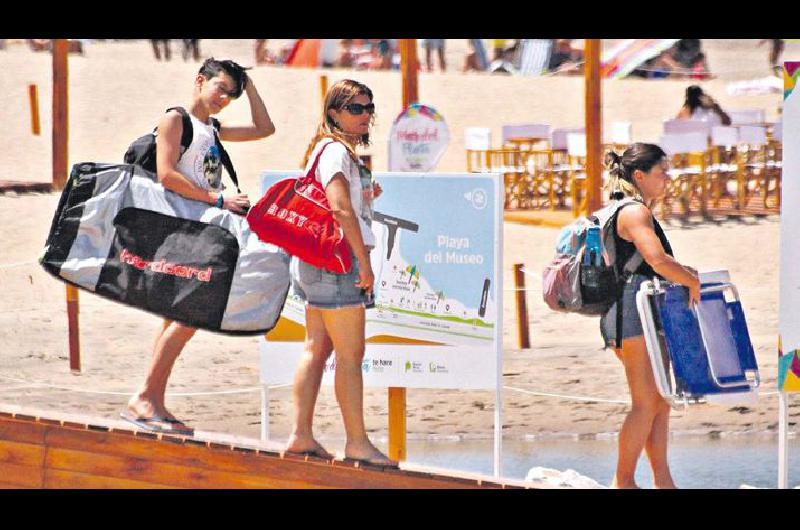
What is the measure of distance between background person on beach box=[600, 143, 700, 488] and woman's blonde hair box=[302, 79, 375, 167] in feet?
3.01

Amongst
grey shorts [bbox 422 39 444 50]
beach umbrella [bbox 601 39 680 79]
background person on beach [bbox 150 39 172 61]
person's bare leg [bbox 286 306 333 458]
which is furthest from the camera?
grey shorts [bbox 422 39 444 50]

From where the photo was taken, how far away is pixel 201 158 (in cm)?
569

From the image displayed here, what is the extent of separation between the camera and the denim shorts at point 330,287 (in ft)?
17.9

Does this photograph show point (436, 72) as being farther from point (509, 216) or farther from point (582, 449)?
point (582, 449)

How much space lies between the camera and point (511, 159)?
18.2 m

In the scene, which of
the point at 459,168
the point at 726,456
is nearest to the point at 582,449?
the point at 726,456

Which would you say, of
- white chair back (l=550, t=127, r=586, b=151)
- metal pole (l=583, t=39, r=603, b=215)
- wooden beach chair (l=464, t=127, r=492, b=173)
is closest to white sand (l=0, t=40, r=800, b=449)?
wooden beach chair (l=464, t=127, r=492, b=173)

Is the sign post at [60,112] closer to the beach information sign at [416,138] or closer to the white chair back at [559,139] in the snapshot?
the white chair back at [559,139]

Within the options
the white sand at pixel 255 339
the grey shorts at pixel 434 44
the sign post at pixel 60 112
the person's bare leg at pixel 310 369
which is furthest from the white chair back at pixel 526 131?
the person's bare leg at pixel 310 369

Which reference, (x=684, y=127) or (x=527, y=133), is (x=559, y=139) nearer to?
(x=527, y=133)

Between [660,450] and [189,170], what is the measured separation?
6.47 feet

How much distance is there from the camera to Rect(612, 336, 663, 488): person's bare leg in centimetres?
560

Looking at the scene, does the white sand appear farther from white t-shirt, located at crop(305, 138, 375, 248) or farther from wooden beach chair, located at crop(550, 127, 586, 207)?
white t-shirt, located at crop(305, 138, 375, 248)

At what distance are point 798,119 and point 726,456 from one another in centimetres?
457
